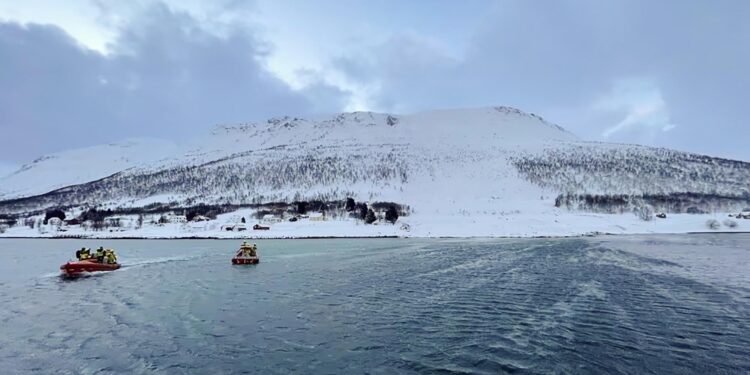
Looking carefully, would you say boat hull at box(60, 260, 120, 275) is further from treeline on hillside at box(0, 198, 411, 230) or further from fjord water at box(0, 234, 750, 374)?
treeline on hillside at box(0, 198, 411, 230)

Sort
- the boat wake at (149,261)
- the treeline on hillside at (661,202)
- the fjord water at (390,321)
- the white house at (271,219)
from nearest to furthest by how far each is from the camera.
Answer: the fjord water at (390,321) < the boat wake at (149,261) < the white house at (271,219) < the treeline on hillside at (661,202)

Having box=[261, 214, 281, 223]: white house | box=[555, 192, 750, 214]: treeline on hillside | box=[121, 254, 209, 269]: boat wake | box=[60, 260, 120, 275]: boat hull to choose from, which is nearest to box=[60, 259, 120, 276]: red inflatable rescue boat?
box=[60, 260, 120, 275]: boat hull

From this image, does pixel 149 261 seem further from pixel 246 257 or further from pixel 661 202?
pixel 661 202

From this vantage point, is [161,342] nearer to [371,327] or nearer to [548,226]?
[371,327]

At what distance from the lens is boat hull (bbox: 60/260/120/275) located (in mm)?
40156

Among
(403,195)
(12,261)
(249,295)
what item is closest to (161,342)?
(249,295)

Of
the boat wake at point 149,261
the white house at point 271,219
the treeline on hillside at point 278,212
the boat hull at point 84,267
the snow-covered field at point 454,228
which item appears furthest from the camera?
the treeline on hillside at point 278,212

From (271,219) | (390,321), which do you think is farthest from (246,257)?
(271,219)

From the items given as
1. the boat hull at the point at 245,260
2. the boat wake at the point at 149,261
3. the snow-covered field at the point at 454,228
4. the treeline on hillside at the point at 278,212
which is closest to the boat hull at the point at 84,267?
the boat wake at the point at 149,261

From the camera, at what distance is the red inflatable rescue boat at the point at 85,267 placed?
40.2 metres

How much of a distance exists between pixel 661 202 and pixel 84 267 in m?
166

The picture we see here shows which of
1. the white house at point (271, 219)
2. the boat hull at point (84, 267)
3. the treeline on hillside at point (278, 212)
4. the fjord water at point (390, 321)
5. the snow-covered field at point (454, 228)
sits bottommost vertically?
the fjord water at point (390, 321)

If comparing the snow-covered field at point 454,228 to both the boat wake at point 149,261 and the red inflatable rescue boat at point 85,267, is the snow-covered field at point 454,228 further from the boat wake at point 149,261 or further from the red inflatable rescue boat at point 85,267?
the red inflatable rescue boat at point 85,267

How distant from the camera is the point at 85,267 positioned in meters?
41.2
